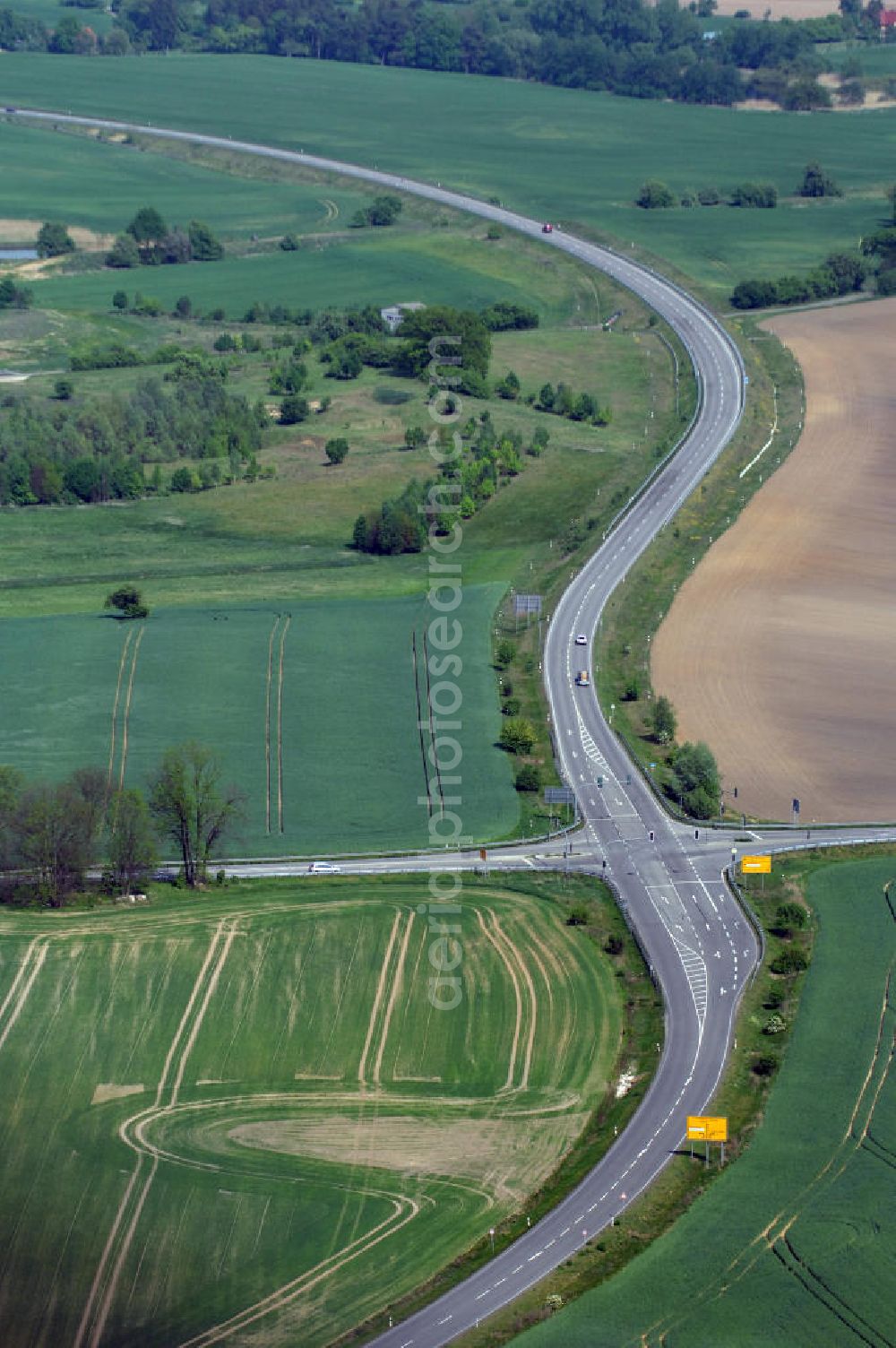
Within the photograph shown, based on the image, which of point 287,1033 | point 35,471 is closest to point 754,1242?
point 287,1033

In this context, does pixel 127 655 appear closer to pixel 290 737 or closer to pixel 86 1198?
pixel 290 737

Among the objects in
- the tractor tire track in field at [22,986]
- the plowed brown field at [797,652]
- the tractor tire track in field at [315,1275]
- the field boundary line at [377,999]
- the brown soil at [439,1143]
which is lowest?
the tractor tire track in field at [315,1275]

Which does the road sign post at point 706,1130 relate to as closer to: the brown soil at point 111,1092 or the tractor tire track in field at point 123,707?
the brown soil at point 111,1092

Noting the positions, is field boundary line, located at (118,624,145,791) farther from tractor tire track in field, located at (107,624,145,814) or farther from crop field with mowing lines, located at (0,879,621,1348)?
crop field with mowing lines, located at (0,879,621,1348)

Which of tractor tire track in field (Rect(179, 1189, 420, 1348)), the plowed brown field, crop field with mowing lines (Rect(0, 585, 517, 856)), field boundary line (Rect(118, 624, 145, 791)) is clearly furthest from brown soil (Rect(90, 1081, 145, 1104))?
the plowed brown field

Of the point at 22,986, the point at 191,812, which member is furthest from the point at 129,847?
the point at 22,986

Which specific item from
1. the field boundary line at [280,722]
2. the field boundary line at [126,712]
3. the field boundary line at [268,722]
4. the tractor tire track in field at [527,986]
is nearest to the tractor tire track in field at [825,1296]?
the tractor tire track in field at [527,986]
